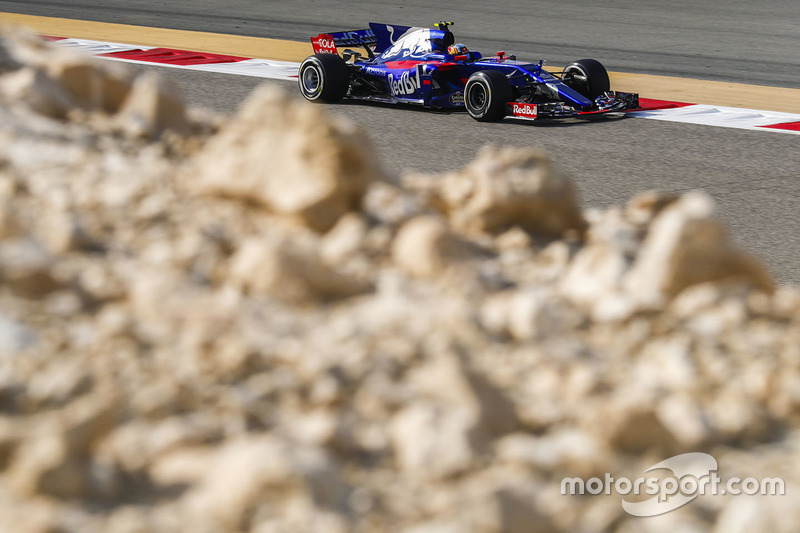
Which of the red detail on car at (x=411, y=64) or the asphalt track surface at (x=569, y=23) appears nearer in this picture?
the red detail on car at (x=411, y=64)

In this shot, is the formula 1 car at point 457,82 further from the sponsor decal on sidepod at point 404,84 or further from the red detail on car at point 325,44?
the red detail on car at point 325,44

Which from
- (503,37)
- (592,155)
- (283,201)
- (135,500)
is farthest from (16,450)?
(503,37)

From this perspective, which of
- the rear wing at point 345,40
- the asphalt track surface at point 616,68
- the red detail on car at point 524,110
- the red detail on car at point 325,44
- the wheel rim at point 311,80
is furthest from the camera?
the red detail on car at point 325,44

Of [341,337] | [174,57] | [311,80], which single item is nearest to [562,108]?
[311,80]

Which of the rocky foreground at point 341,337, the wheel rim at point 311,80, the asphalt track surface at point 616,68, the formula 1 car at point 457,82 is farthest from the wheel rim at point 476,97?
the rocky foreground at point 341,337

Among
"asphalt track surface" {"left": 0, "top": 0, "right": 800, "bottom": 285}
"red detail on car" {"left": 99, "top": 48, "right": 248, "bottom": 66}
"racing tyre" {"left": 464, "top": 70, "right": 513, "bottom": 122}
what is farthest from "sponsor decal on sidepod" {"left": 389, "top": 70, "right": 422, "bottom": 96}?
"red detail on car" {"left": 99, "top": 48, "right": 248, "bottom": 66}

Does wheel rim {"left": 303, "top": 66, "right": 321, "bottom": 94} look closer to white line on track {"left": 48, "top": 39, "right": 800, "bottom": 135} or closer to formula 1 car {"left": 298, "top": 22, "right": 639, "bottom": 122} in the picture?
formula 1 car {"left": 298, "top": 22, "right": 639, "bottom": 122}

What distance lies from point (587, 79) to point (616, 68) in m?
4.33

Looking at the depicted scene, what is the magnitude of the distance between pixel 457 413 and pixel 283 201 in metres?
0.96

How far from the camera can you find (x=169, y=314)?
222 cm

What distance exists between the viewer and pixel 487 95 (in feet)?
31.8

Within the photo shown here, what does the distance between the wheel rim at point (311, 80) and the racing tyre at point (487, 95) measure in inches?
76.9

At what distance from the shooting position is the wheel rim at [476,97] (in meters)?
9.81

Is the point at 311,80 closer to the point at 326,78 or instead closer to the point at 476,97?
the point at 326,78
